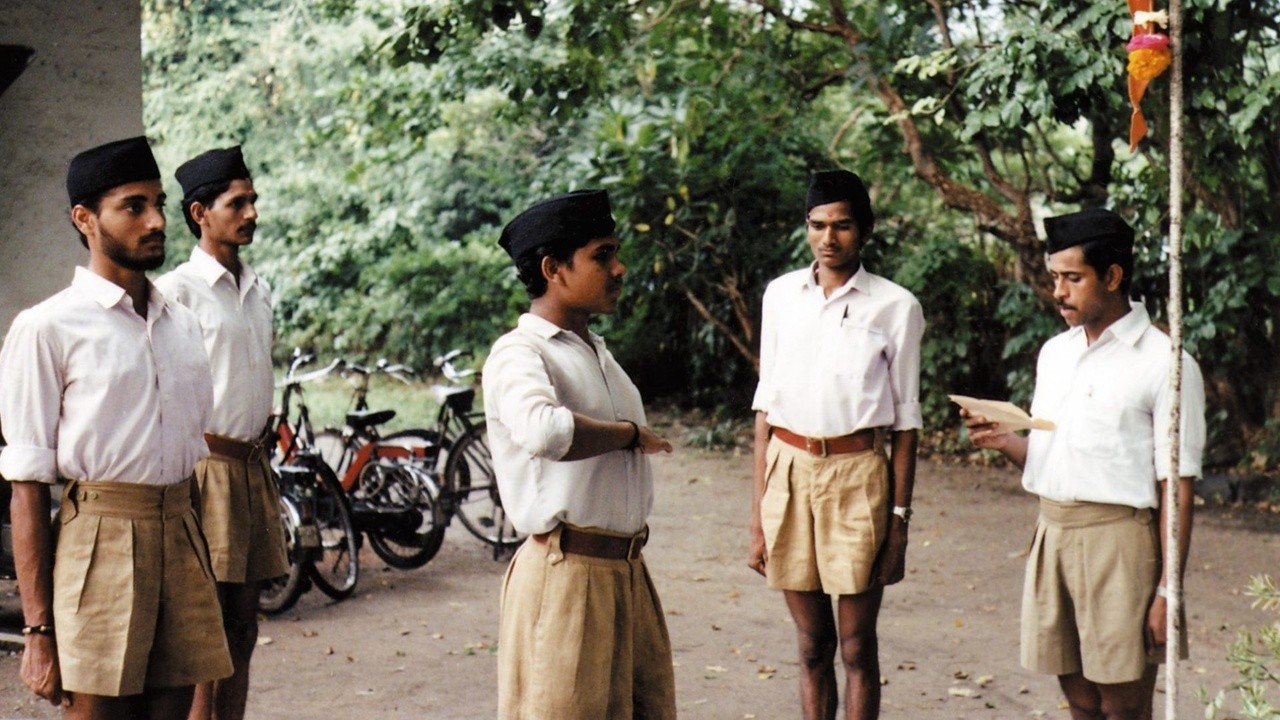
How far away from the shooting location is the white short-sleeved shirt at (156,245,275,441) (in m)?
4.88

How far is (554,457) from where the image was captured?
11.0 ft

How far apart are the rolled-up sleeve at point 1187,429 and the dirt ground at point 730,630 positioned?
2.25 metres

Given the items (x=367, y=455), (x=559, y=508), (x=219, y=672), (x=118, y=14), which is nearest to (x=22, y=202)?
(x=118, y=14)

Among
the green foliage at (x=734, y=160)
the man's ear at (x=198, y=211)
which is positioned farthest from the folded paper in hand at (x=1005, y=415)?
the green foliage at (x=734, y=160)

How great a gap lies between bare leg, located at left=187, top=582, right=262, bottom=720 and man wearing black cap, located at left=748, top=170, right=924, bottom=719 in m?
1.82

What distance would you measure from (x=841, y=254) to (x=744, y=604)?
3.59 m

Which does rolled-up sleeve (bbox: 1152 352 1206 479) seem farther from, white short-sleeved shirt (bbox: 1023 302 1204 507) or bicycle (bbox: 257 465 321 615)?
bicycle (bbox: 257 465 321 615)

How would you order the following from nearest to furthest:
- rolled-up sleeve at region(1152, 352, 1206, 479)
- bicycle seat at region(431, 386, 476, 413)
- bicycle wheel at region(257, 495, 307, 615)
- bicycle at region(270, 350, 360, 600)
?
rolled-up sleeve at region(1152, 352, 1206, 479), bicycle wheel at region(257, 495, 307, 615), bicycle at region(270, 350, 360, 600), bicycle seat at region(431, 386, 476, 413)

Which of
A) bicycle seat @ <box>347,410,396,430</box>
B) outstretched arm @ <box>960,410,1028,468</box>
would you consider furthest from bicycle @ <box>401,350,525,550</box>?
outstretched arm @ <box>960,410,1028,468</box>

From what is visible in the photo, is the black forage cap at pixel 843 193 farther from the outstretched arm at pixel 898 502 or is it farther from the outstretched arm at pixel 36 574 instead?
the outstretched arm at pixel 36 574

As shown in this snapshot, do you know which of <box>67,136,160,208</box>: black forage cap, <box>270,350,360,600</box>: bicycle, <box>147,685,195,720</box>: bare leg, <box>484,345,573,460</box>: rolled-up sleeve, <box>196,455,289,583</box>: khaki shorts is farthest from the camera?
<box>270,350,360,600</box>: bicycle

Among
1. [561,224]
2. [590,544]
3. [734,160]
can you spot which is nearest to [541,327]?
[561,224]

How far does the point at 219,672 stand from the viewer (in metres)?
3.79

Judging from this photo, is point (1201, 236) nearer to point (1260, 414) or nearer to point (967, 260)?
point (1260, 414)
